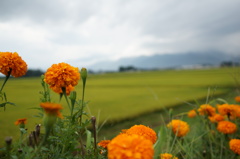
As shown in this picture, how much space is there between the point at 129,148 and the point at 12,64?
0.68 meters

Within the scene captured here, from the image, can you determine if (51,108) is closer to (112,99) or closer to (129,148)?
(129,148)

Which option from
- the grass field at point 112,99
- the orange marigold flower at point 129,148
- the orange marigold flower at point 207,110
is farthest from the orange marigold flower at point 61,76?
the orange marigold flower at point 207,110

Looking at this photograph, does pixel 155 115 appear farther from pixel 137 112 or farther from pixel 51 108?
pixel 51 108

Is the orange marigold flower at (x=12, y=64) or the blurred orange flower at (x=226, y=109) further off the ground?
the orange marigold flower at (x=12, y=64)

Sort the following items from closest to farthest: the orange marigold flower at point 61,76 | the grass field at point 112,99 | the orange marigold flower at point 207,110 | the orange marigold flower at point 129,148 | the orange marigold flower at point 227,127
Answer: the orange marigold flower at point 129,148
the orange marigold flower at point 61,76
the orange marigold flower at point 227,127
the orange marigold flower at point 207,110
the grass field at point 112,99

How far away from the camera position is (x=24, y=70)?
0.84 m

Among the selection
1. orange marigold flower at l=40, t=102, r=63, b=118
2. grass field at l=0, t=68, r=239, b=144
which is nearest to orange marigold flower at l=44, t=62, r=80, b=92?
grass field at l=0, t=68, r=239, b=144

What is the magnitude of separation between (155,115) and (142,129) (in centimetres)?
487

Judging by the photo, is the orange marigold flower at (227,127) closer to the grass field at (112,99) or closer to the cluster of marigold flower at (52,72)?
the grass field at (112,99)

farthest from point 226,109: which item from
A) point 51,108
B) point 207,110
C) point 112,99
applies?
point 112,99

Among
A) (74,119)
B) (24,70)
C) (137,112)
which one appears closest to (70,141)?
(74,119)

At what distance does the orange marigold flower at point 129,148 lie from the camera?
0.39 meters

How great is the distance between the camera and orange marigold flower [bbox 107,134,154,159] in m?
0.39

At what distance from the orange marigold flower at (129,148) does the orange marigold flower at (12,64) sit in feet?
2.10
